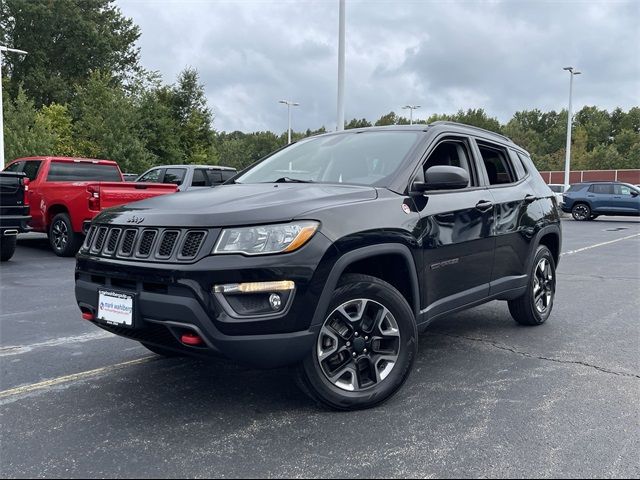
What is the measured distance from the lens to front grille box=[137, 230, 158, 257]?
326 centimetres

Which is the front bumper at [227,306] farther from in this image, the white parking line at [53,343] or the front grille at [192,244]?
the white parking line at [53,343]

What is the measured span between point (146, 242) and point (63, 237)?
322 inches

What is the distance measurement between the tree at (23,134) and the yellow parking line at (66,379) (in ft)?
72.0

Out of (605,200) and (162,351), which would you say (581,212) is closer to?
(605,200)

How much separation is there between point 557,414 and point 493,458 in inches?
30.6

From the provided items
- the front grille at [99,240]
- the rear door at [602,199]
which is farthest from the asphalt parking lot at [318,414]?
the rear door at [602,199]

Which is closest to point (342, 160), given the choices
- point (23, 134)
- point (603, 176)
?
point (23, 134)

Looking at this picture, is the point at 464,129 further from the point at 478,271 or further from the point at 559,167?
the point at 559,167

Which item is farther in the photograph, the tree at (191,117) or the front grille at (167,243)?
the tree at (191,117)

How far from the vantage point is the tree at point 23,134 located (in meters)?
23.8

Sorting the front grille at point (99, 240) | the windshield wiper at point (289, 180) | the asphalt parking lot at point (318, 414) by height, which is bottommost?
the asphalt parking lot at point (318, 414)

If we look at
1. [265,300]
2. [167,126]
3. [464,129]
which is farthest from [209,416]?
[167,126]

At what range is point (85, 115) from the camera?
93.9 feet

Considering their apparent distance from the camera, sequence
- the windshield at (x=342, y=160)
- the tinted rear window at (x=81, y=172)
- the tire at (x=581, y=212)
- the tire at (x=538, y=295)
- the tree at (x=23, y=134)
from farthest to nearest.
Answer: the tire at (x=581, y=212), the tree at (x=23, y=134), the tinted rear window at (x=81, y=172), the tire at (x=538, y=295), the windshield at (x=342, y=160)
